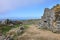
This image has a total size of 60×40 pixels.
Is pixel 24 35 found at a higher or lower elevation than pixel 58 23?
lower

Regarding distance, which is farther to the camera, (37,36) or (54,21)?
(54,21)

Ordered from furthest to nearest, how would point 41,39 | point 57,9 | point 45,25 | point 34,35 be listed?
point 45,25, point 57,9, point 34,35, point 41,39

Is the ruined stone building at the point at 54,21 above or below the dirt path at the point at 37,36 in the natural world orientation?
above

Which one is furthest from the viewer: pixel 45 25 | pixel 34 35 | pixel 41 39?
pixel 45 25

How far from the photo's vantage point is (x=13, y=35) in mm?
31688

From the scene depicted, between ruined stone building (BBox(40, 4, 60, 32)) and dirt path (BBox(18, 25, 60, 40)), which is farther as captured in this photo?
ruined stone building (BBox(40, 4, 60, 32))

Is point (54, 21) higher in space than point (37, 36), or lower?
higher

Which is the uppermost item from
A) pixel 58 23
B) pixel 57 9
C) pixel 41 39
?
pixel 57 9

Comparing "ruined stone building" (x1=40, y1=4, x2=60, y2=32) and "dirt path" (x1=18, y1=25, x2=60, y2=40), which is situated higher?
"ruined stone building" (x1=40, y1=4, x2=60, y2=32)

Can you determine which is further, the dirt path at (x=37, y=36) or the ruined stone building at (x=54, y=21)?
the ruined stone building at (x=54, y=21)

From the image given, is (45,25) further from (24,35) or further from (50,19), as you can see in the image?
(24,35)

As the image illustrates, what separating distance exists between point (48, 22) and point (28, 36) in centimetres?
583

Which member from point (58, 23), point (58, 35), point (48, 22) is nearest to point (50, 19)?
point (48, 22)

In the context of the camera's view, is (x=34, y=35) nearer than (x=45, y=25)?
Yes
